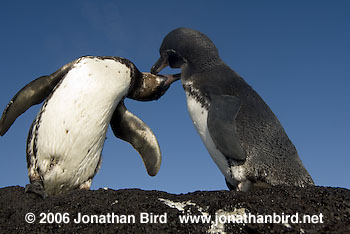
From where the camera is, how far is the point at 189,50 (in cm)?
385

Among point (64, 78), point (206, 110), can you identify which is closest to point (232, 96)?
point (206, 110)

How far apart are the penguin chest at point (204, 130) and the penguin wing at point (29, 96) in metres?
1.48

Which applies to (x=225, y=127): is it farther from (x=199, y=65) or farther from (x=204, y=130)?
(x=199, y=65)

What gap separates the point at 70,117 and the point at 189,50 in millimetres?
1479

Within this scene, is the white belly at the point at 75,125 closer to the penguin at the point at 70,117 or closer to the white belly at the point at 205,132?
the penguin at the point at 70,117

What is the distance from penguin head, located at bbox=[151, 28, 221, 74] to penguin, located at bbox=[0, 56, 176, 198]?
0.50 metres

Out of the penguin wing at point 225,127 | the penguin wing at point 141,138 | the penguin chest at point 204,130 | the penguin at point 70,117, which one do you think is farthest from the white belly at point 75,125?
the penguin wing at point 225,127

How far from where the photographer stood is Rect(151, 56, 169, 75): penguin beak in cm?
429

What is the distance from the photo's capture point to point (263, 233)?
2.15 metres

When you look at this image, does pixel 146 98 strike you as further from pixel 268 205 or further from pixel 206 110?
pixel 268 205

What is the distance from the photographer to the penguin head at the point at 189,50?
379 centimetres

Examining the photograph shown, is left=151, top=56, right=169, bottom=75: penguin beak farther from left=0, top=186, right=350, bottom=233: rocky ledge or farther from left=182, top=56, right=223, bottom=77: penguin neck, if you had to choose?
left=0, top=186, right=350, bottom=233: rocky ledge

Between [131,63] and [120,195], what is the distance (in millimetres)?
1970

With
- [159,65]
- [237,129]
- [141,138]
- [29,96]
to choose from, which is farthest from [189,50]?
[29,96]
